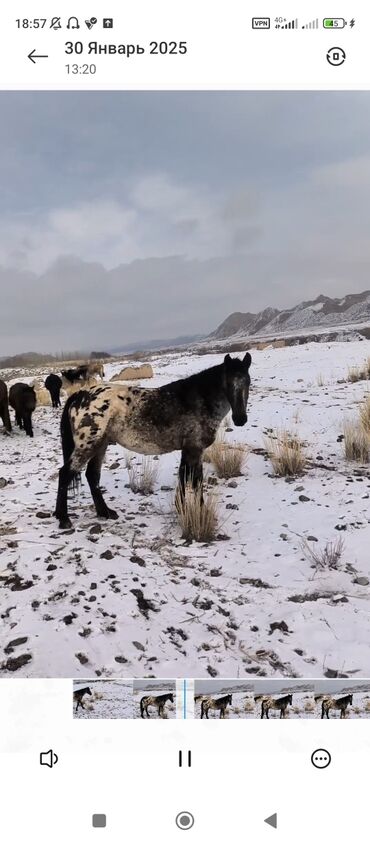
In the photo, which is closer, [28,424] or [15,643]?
[15,643]

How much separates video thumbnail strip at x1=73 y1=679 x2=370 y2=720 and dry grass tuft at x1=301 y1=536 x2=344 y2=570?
4.55 ft

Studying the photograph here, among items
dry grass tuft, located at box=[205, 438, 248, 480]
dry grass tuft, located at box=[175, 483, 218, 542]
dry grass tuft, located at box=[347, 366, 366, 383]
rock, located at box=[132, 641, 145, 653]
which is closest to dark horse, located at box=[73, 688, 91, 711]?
rock, located at box=[132, 641, 145, 653]

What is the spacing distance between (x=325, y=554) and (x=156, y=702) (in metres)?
2.01

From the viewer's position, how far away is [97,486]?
4367 mm

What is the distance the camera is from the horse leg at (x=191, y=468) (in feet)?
14.7

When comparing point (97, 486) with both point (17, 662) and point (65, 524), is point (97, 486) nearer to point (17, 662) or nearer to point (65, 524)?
point (65, 524)

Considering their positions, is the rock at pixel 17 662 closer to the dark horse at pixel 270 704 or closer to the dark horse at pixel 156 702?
the dark horse at pixel 156 702
